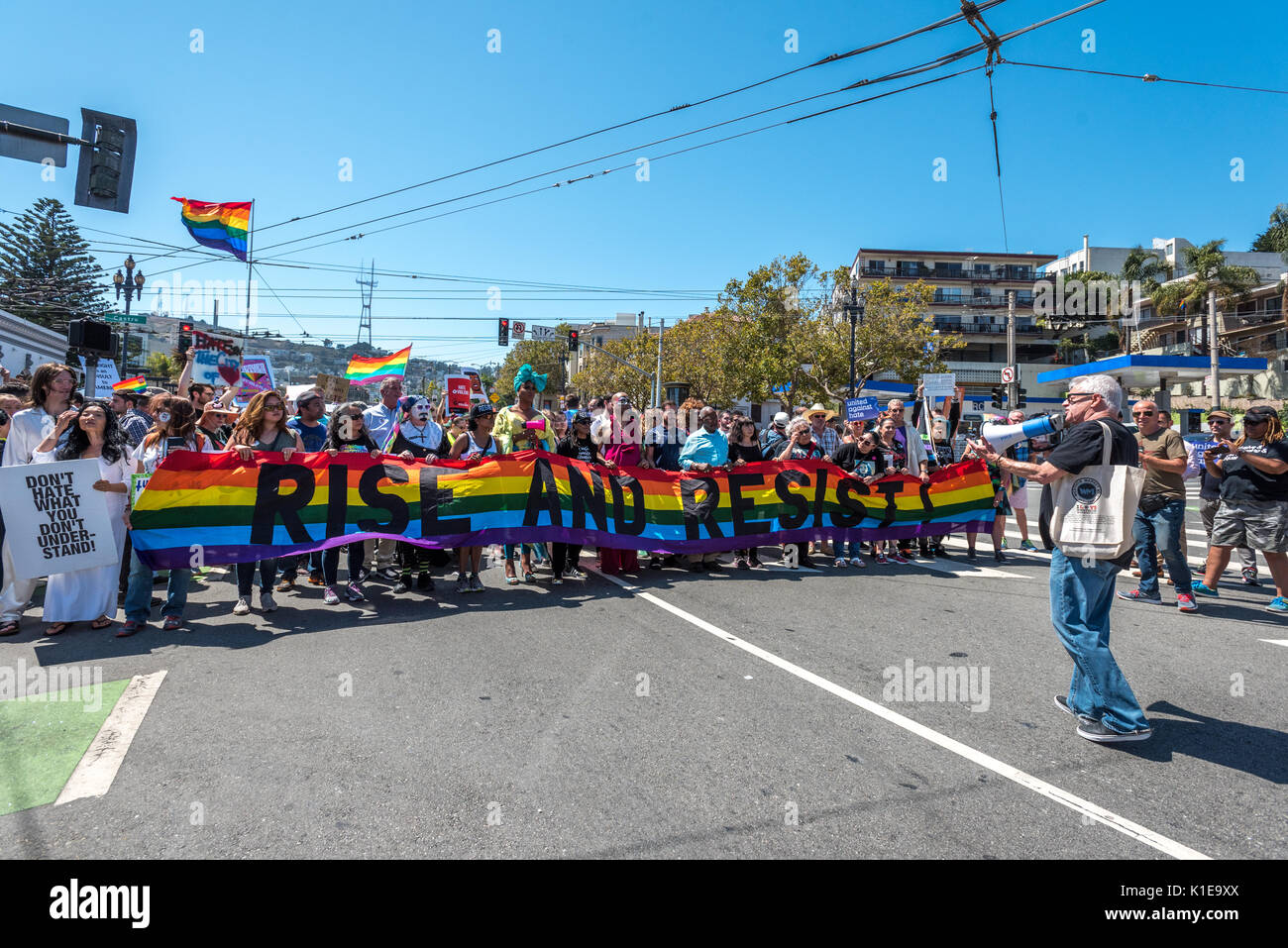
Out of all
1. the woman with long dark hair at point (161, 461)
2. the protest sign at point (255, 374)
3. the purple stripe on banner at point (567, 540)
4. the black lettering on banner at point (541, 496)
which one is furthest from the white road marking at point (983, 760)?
the protest sign at point (255, 374)

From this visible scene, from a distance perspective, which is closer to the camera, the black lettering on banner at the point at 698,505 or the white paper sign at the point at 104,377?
the black lettering on banner at the point at 698,505

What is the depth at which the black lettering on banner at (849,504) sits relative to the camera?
9.17m

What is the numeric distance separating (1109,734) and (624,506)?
5.33 m

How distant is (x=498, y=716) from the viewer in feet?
13.5

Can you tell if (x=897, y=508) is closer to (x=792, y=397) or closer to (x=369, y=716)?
(x=369, y=716)

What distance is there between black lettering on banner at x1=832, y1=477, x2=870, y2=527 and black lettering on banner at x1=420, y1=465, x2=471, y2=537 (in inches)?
189

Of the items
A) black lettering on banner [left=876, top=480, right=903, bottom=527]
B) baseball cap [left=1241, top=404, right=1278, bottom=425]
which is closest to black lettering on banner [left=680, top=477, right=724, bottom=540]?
black lettering on banner [left=876, top=480, right=903, bottom=527]

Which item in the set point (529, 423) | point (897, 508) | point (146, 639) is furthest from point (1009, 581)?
point (146, 639)

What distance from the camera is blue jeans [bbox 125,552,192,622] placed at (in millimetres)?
5859

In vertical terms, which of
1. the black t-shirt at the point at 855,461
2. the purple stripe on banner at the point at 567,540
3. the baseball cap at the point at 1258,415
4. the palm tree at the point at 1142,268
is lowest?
the purple stripe on banner at the point at 567,540

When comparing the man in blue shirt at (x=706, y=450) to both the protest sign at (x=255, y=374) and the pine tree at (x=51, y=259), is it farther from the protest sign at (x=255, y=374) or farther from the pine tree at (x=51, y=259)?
the pine tree at (x=51, y=259)

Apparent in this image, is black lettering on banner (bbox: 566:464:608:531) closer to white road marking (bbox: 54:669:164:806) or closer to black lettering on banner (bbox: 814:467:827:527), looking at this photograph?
black lettering on banner (bbox: 814:467:827:527)

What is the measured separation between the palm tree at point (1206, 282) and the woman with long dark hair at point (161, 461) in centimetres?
5262
